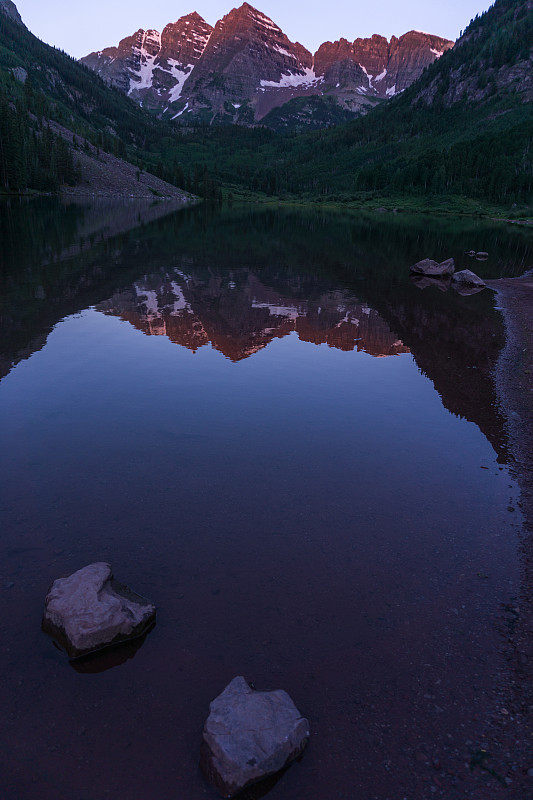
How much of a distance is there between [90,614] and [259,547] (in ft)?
11.4

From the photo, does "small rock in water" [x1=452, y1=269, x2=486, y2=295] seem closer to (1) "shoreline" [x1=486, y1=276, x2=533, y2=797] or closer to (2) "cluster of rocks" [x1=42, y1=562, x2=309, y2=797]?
(1) "shoreline" [x1=486, y1=276, x2=533, y2=797]

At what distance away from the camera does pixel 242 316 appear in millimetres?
28094

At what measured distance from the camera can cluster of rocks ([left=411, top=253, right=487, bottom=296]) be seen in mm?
40000

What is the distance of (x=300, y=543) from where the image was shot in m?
9.61

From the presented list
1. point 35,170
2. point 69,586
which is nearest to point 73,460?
point 69,586

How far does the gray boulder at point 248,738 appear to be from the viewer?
536 centimetres

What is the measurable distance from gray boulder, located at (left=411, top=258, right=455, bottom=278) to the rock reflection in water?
13.7m

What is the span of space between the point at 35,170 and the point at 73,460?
161867 mm

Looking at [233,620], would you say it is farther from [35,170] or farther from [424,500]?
[35,170]

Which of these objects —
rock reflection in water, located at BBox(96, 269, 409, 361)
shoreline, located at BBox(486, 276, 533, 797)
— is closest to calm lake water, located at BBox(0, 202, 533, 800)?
shoreline, located at BBox(486, 276, 533, 797)

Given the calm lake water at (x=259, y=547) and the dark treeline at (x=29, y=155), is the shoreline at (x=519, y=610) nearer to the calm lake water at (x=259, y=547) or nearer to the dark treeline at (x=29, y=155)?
the calm lake water at (x=259, y=547)

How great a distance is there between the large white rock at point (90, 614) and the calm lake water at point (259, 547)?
0.27 metres

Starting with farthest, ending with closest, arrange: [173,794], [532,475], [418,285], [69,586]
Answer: [418,285]
[532,475]
[69,586]
[173,794]

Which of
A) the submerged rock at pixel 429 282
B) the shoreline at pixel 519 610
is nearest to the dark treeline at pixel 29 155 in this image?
the submerged rock at pixel 429 282
